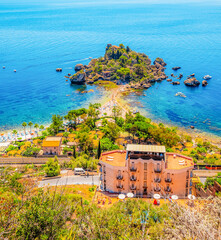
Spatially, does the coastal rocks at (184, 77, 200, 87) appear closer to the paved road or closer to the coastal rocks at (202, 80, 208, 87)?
the coastal rocks at (202, 80, 208, 87)

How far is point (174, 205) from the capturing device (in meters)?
19.1

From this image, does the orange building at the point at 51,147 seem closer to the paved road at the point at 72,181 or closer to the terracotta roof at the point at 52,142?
the terracotta roof at the point at 52,142

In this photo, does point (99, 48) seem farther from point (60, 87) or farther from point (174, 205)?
point (174, 205)

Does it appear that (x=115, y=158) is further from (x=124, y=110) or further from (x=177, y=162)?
(x=124, y=110)

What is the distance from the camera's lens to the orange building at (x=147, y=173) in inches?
1288

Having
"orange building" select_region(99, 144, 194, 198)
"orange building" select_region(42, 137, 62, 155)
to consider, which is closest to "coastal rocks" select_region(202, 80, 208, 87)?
"orange building" select_region(42, 137, 62, 155)

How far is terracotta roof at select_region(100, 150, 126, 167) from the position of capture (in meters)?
33.9

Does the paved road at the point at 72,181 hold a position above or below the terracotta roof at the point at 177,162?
below

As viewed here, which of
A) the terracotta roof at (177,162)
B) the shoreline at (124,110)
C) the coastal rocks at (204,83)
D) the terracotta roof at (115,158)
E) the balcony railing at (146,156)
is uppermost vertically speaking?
the balcony railing at (146,156)

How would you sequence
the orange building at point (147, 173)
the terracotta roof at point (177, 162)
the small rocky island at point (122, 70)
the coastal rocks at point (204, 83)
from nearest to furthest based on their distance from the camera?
the orange building at point (147, 173) < the terracotta roof at point (177, 162) < the coastal rocks at point (204, 83) < the small rocky island at point (122, 70)

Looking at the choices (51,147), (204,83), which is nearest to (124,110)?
(51,147)

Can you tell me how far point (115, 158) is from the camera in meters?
35.1

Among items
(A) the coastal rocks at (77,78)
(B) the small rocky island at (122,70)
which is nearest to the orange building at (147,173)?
(B) the small rocky island at (122,70)

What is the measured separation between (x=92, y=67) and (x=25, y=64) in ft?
131
